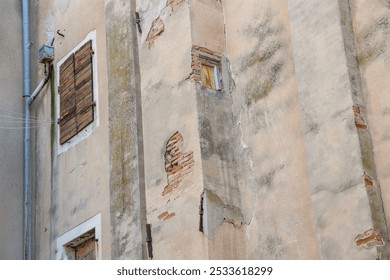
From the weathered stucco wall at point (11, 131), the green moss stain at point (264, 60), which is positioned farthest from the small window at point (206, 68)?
the weathered stucco wall at point (11, 131)

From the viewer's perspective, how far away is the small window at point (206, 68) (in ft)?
29.3

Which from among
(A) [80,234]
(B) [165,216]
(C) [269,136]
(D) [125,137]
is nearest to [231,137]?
(C) [269,136]

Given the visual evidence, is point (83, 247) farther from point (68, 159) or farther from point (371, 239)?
point (371, 239)

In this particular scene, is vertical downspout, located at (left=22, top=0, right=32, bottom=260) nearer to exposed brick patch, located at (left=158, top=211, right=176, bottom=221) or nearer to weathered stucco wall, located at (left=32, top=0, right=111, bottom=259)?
weathered stucco wall, located at (left=32, top=0, right=111, bottom=259)

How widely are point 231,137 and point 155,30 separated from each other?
5.59 feet

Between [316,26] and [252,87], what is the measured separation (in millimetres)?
1198

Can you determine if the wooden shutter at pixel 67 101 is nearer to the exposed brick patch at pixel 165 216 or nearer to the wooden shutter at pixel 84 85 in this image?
the wooden shutter at pixel 84 85

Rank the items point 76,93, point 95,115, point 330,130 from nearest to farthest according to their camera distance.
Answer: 1. point 330,130
2. point 95,115
3. point 76,93

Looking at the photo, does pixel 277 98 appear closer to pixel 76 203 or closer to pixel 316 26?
pixel 316 26

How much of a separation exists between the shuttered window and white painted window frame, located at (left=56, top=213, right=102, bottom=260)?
132 centimetres

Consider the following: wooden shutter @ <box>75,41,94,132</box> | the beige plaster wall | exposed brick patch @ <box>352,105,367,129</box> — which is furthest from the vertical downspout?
exposed brick patch @ <box>352,105,367,129</box>

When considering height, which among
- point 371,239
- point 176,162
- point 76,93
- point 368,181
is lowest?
point 371,239

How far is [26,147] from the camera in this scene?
1191 cm

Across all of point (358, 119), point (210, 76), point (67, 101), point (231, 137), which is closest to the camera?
point (358, 119)
